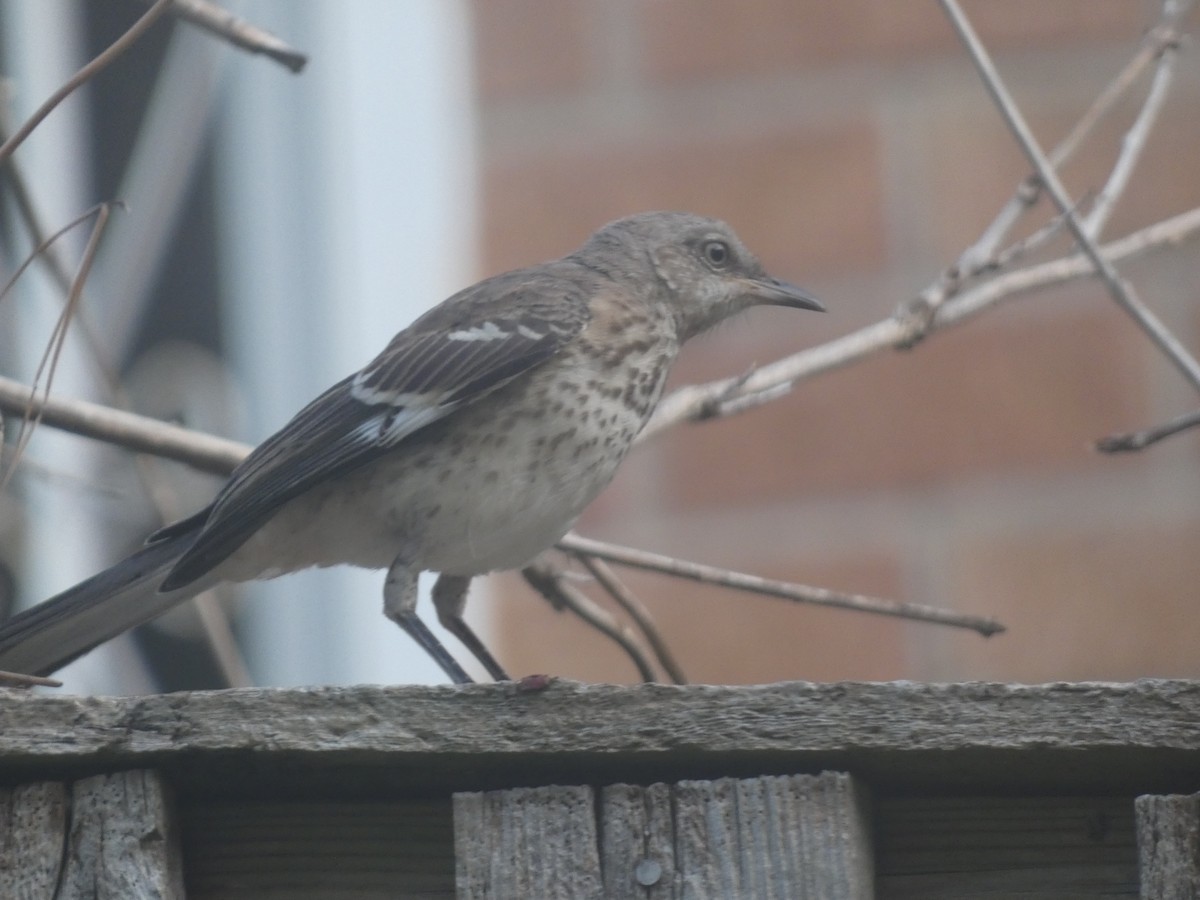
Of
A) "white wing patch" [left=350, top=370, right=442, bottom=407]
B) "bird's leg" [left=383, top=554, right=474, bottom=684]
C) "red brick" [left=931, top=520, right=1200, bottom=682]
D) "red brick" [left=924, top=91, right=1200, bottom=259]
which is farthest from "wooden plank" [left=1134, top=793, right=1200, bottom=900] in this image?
"red brick" [left=924, top=91, right=1200, bottom=259]

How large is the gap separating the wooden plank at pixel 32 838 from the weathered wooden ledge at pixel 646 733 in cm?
2

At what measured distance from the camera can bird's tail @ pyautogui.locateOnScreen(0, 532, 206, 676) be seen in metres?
2.90

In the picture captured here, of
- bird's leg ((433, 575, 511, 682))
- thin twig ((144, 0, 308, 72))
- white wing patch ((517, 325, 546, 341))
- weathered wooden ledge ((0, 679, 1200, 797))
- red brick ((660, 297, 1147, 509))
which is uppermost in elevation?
red brick ((660, 297, 1147, 509))

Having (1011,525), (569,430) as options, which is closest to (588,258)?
(569,430)

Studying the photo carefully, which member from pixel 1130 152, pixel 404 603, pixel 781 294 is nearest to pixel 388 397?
pixel 404 603

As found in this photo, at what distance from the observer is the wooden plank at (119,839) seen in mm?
2053

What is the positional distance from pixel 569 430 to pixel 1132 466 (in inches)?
64.5

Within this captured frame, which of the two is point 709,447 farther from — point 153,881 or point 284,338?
point 153,881

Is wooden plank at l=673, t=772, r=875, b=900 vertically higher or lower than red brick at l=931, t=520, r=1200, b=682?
lower

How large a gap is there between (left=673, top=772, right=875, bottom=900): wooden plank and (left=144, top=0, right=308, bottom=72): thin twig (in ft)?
3.88

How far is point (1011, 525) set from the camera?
4.45 metres

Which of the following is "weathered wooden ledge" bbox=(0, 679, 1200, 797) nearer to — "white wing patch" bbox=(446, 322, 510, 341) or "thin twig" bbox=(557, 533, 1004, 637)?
"thin twig" bbox=(557, 533, 1004, 637)

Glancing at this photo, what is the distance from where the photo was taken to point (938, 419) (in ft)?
15.0

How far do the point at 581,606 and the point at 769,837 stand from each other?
130 cm
